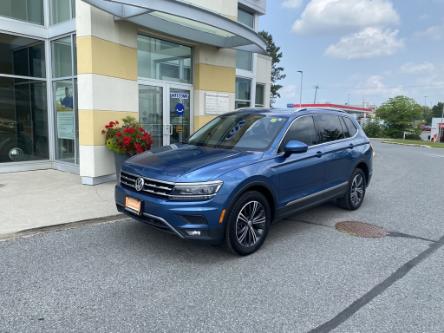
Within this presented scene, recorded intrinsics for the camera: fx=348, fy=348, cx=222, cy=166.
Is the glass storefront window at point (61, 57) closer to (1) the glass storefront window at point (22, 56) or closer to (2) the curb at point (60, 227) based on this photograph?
(1) the glass storefront window at point (22, 56)

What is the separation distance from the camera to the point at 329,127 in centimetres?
591

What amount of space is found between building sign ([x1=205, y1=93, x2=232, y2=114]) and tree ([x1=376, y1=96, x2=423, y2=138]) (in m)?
47.4

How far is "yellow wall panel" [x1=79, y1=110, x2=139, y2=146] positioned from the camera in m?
7.65

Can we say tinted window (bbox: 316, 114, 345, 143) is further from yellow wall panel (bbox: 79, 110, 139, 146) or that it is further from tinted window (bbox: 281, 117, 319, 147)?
yellow wall panel (bbox: 79, 110, 139, 146)

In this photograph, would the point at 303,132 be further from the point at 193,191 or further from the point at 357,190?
the point at 193,191

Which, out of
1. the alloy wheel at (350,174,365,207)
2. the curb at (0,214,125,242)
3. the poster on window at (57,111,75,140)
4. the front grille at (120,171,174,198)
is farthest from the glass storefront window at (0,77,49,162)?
the alloy wheel at (350,174,365,207)

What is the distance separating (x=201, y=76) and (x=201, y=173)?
22.8 feet

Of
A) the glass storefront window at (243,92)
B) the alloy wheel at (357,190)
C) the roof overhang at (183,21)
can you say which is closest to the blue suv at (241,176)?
the alloy wheel at (357,190)

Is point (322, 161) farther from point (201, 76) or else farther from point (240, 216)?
point (201, 76)

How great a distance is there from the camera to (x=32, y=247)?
4449 millimetres

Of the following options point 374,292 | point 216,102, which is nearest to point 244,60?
point 216,102

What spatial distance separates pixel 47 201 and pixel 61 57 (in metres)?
4.43

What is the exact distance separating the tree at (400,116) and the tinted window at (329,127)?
50.8 metres

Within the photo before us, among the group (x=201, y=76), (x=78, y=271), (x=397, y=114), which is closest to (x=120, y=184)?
(x=78, y=271)
